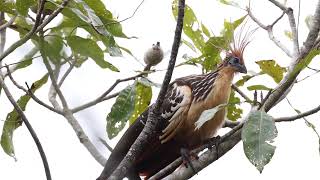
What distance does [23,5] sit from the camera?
2998 millimetres

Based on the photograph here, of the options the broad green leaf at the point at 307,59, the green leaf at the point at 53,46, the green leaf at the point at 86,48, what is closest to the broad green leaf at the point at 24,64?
the green leaf at the point at 53,46

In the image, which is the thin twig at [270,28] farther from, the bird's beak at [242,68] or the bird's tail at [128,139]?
the bird's tail at [128,139]

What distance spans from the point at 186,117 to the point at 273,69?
839 mm

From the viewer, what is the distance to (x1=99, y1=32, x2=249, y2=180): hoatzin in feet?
12.8

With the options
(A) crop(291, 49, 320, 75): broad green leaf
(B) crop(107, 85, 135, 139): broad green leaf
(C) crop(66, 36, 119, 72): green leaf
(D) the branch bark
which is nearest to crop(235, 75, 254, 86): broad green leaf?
(D) the branch bark

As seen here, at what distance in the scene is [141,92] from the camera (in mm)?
4016

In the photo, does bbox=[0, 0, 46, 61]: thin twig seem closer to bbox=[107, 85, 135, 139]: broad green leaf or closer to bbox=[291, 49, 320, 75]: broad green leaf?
bbox=[107, 85, 135, 139]: broad green leaf

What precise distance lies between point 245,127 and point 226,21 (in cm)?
132

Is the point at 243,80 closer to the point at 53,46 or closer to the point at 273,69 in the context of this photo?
the point at 273,69

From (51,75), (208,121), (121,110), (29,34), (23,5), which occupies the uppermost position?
(23,5)

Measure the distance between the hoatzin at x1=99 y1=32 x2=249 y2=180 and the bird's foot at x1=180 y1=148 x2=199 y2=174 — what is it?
0.25ft

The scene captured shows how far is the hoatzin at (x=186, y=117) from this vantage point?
3906 millimetres

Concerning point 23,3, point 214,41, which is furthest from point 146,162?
point 23,3

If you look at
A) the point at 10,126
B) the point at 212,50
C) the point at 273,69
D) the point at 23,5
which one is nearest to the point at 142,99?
the point at 212,50
